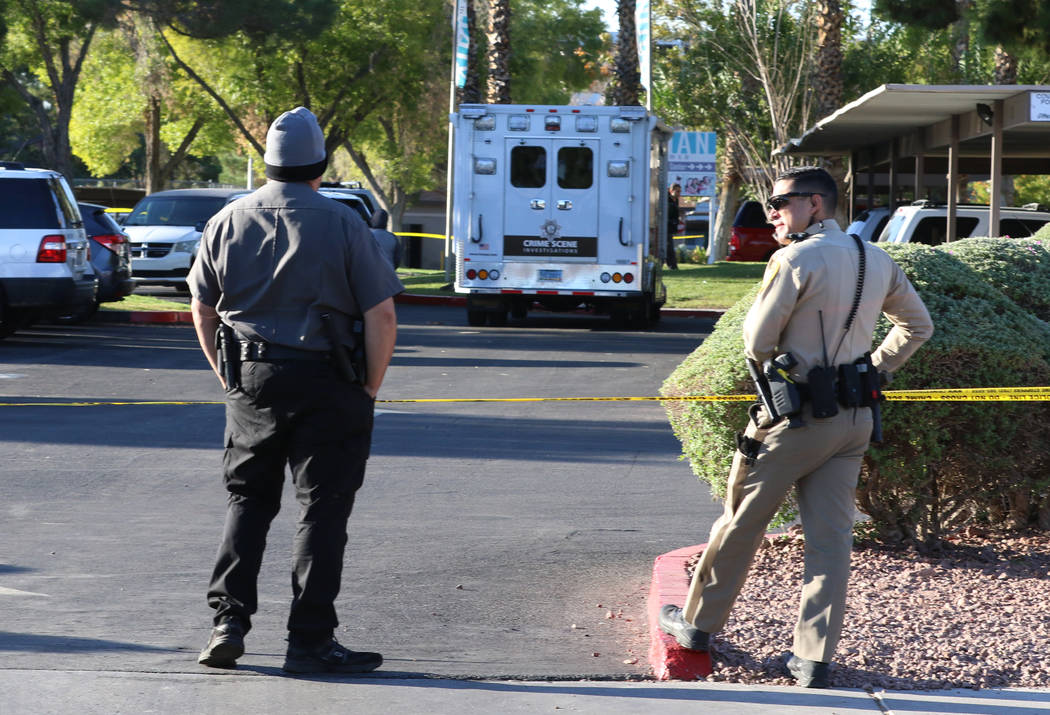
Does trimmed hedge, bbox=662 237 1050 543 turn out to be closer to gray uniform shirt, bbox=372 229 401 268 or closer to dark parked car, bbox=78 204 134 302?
gray uniform shirt, bbox=372 229 401 268

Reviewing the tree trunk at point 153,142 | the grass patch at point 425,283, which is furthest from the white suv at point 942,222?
the tree trunk at point 153,142

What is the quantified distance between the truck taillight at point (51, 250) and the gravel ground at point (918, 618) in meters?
11.3

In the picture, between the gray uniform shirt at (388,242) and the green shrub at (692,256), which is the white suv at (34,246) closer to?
the gray uniform shirt at (388,242)

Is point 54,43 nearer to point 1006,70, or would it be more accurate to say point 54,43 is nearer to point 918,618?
point 1006,70

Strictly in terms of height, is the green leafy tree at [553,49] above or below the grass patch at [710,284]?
above

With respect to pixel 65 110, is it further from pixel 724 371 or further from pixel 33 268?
pixel 724 371

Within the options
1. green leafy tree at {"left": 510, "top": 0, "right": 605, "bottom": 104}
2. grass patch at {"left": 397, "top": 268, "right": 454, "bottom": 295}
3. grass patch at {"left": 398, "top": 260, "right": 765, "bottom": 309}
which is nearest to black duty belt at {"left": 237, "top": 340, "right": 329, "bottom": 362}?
grass patch at {"left": 398, "top": 260, "right": 765, "bottom": 309}

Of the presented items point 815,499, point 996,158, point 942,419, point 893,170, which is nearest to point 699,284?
point 893,170

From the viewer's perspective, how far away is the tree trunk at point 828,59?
1013 inches

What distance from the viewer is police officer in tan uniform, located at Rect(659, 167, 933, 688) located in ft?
15.2

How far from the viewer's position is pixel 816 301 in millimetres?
4648

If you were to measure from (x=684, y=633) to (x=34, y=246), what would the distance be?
12383 millimetres

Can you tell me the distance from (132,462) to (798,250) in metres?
5.84

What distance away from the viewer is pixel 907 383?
5957 mm
